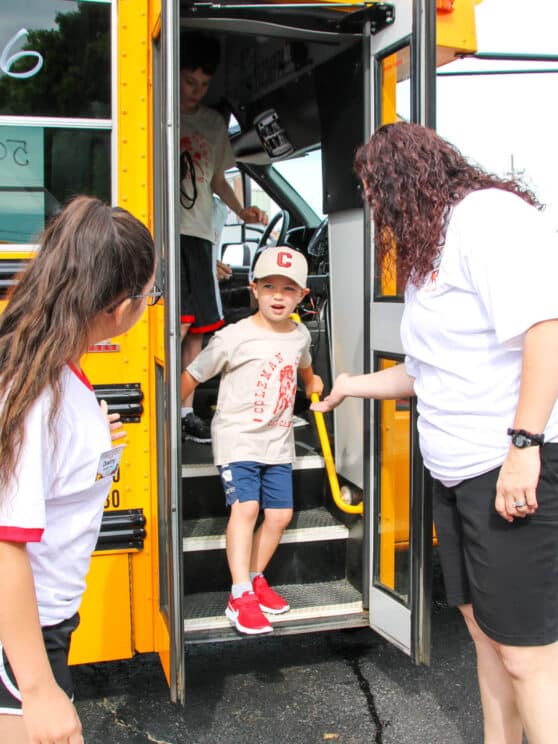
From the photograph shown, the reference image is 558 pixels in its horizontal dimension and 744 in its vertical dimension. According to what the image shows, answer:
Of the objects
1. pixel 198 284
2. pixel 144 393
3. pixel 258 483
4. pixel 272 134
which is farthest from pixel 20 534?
pixel 272 134

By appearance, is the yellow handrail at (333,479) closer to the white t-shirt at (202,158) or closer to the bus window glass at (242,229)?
the white t-shirt at (202,158)

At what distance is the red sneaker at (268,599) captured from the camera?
2.60 meters

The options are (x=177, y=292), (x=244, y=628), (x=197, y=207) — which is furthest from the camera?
(x=197, y=207)

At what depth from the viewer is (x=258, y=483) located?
2.69 meters

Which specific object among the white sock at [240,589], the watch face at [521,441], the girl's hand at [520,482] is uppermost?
the watch face at [521,441]

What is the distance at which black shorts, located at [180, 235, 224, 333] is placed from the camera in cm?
327

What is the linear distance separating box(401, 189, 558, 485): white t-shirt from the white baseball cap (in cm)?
97

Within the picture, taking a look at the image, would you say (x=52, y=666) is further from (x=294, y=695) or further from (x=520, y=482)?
(x=294, y=695)

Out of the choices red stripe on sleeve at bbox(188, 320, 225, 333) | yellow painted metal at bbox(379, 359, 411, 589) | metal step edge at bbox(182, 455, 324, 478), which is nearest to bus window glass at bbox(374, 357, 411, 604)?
yellow painted metal at bbox(379, 359, 411, 589)

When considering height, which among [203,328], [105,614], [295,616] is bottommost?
[295,616]

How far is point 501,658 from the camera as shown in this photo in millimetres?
1724

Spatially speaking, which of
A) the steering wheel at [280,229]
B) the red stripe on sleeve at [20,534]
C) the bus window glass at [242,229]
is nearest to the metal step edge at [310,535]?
the red stripe on sleeve at [20,534]

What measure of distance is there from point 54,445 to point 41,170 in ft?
4.42

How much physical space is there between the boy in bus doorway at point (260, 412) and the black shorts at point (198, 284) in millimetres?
548
